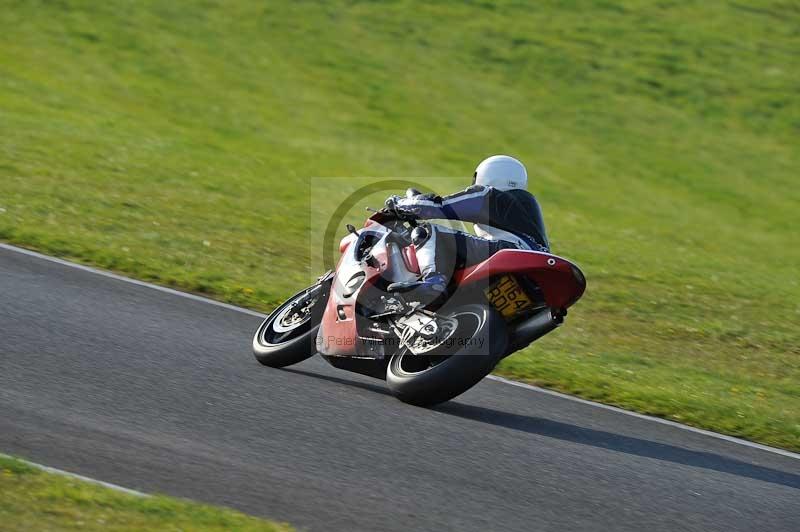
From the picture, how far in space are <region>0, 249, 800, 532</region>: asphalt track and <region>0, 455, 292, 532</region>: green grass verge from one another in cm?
21

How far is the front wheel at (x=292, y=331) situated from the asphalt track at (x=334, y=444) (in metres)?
0.18

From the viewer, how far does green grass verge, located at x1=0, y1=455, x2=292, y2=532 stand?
462 cm

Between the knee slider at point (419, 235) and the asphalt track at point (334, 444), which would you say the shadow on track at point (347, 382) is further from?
the knee slider at point (419, 235)

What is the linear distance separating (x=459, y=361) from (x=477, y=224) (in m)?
1.01

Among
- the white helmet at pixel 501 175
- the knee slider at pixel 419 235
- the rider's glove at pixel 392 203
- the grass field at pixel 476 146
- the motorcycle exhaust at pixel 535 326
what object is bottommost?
the grass field at pixel 476 146

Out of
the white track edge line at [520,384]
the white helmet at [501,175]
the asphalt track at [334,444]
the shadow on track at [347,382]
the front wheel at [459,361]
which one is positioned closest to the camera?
the asphalt track at [334,444]

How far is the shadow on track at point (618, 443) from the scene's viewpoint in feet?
23.0

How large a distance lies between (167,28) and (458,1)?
26.4ft

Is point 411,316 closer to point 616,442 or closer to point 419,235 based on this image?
point 419,235

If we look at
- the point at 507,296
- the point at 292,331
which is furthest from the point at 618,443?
the point at 292,331

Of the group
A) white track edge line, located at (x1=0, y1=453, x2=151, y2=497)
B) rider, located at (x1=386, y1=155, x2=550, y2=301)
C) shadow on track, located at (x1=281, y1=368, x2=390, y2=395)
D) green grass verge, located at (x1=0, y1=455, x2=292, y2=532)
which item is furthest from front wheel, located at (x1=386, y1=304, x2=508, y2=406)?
white track edge line, located at (x1=0, y1=453, x2=151, y2=497)

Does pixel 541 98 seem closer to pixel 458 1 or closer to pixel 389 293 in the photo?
pixel 458 1

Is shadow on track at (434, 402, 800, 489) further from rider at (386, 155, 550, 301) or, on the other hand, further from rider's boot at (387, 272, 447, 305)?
rider at (386, 155, 550, 301)

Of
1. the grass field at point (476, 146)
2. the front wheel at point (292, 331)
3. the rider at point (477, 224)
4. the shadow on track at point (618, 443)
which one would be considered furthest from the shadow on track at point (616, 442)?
the grass field at point (476, 146)
